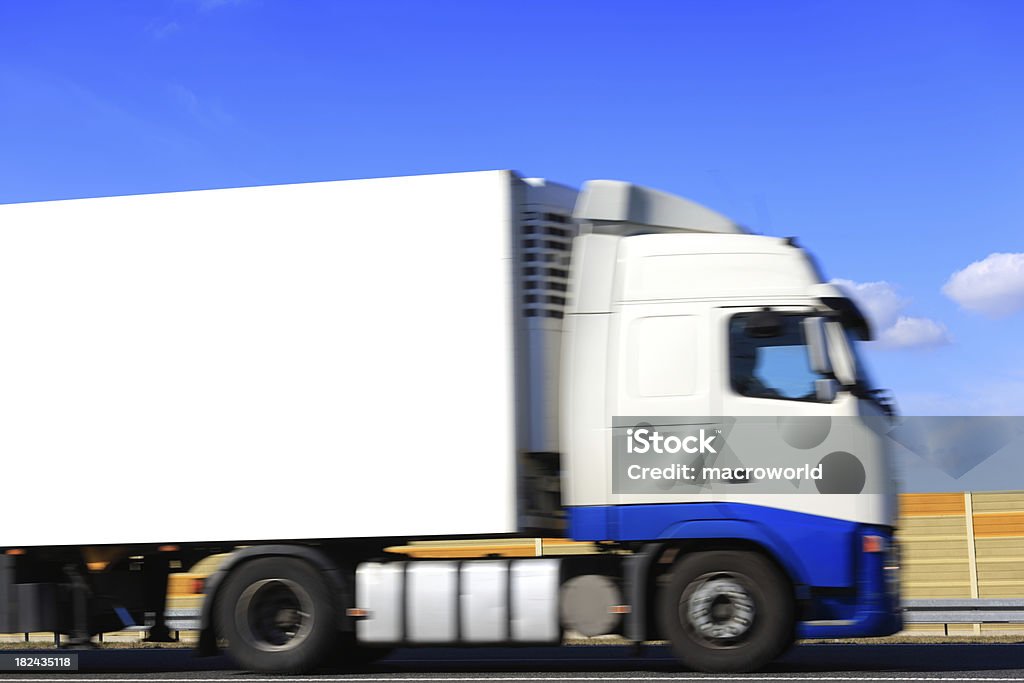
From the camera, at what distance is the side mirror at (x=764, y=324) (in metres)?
9.91

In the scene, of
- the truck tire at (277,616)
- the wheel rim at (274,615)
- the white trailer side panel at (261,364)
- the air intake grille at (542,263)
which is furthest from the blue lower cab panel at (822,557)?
the wheel rim at (274,615)

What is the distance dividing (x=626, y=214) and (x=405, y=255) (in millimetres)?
1831

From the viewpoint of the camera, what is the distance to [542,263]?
10422 mm

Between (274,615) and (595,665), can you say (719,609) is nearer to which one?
(595,665)

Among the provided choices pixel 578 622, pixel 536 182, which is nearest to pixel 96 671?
pixel 578 622

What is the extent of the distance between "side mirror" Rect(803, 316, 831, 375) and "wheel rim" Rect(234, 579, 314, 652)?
437cm

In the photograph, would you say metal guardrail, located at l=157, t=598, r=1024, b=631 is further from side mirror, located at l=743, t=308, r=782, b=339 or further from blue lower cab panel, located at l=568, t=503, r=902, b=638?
side mirror, located at l=743, t=308, r=782, b=339

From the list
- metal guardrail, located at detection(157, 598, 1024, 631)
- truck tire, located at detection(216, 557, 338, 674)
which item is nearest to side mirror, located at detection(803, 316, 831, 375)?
truck tire, located at detection(216, 557, 338, 674)

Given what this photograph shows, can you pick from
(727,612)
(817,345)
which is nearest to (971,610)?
(727,612)

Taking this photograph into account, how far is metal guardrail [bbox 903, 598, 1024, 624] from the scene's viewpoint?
1437 cm

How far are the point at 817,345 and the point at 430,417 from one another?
3.02 m

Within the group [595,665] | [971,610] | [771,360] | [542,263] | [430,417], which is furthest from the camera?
[971,610]

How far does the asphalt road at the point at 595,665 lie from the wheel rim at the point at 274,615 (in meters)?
0.33

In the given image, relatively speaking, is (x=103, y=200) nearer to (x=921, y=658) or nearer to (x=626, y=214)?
(x=626, y=214)
